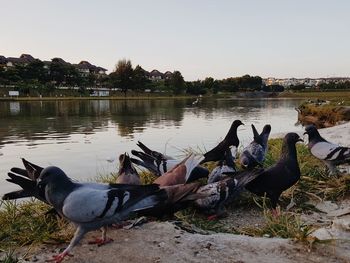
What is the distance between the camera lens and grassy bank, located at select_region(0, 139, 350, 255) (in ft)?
14.8

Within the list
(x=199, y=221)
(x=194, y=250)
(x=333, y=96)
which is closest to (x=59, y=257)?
(x=194, y=250)

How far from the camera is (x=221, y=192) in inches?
222

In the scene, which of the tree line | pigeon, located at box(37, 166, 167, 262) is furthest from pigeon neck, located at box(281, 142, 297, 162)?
the tree line

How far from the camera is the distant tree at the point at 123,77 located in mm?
111000

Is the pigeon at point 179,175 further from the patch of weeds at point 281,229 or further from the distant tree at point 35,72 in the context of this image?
the distant tree at point 35,72

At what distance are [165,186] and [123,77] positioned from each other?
107 meters

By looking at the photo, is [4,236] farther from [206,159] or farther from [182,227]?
[206,159]

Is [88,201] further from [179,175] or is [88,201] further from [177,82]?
[177,82]

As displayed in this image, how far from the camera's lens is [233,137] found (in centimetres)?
836

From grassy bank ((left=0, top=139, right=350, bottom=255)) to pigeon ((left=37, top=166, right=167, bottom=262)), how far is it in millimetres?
562

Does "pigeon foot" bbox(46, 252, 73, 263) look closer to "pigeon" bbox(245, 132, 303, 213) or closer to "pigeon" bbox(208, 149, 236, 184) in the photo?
"pigeon" bbox(245, 132, 303, 213)

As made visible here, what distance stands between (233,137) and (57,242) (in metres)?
4.87

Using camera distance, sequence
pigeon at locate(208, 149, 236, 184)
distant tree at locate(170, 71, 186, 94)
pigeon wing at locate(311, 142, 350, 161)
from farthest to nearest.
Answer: distant tree at locate(170, 71, 186, 94), pigeon wing at locate(311, 142, 350, 161), pigeon at locate(208, 149, 236, 184)

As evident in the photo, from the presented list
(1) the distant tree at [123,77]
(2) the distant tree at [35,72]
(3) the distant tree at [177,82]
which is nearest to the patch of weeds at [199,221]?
(2) the distant tree at [35,72]
